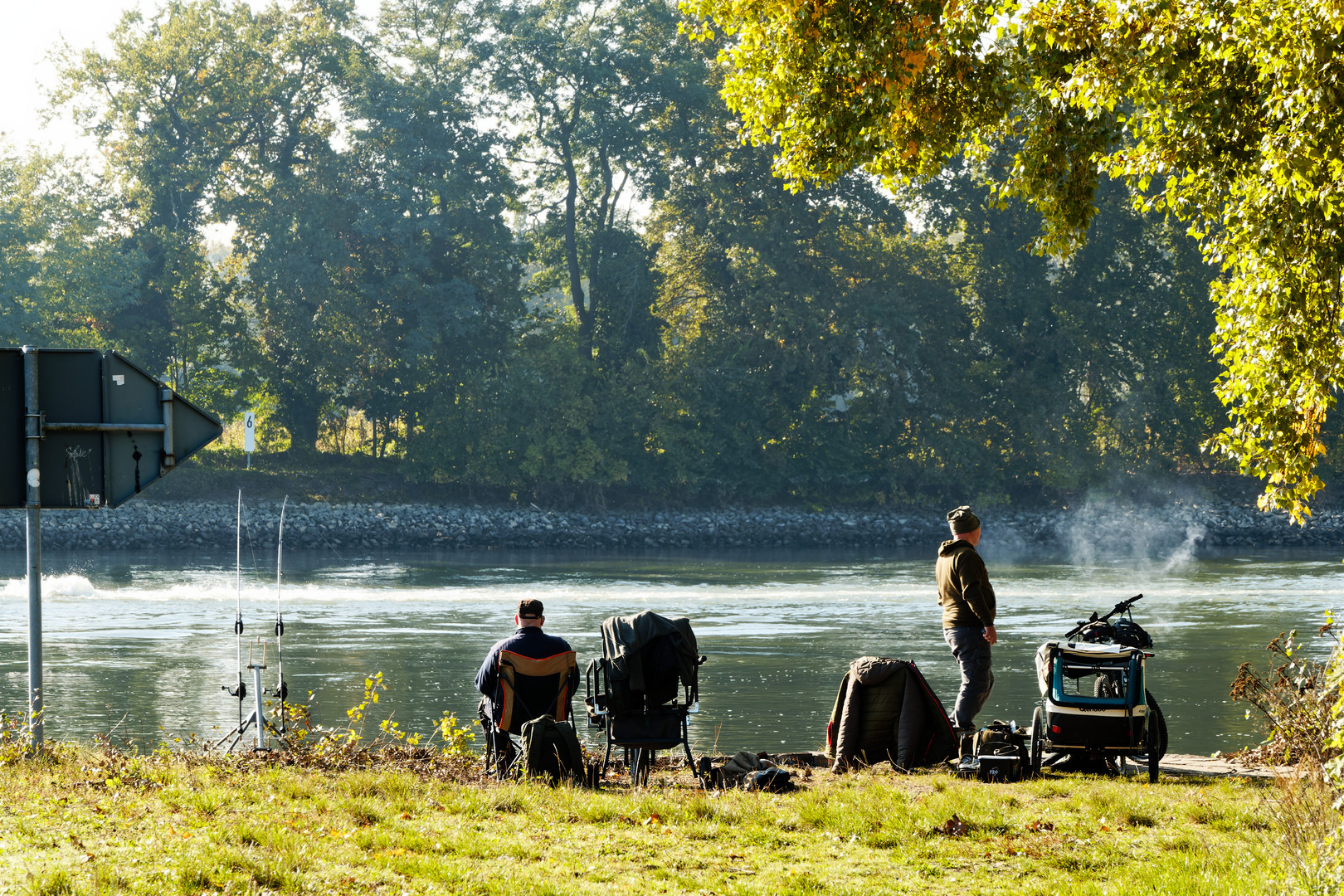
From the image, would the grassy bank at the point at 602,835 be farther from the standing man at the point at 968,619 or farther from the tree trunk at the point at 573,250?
the tree trunk at the point at 573,250

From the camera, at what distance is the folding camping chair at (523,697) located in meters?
7.64

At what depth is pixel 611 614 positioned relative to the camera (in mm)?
22125

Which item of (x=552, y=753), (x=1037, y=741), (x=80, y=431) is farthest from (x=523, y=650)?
(x=1037, y=741)

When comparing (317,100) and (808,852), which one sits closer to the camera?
(808,852)

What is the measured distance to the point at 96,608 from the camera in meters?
22.5

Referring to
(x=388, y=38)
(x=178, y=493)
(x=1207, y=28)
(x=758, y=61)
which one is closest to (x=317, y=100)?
(x=388, y=38)

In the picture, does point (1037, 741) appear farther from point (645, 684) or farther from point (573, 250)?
point (573, 250)

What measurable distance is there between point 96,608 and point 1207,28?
2068 cm

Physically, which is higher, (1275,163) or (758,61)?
(758,61)

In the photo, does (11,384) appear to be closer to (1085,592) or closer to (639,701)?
(639,701)

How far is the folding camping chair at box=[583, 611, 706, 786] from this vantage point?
7766 mm

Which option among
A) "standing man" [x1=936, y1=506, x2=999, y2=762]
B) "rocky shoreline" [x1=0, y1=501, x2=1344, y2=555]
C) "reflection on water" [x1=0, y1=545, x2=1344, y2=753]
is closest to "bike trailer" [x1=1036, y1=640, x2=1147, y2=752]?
"standing man" [x1=936, y1=506, x2=999, y2=762]

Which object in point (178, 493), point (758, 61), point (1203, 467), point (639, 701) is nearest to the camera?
point (639, 701)

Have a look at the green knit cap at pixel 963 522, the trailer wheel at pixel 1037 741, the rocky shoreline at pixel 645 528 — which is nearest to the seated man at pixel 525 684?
the green knit cap at pixel 963 522
